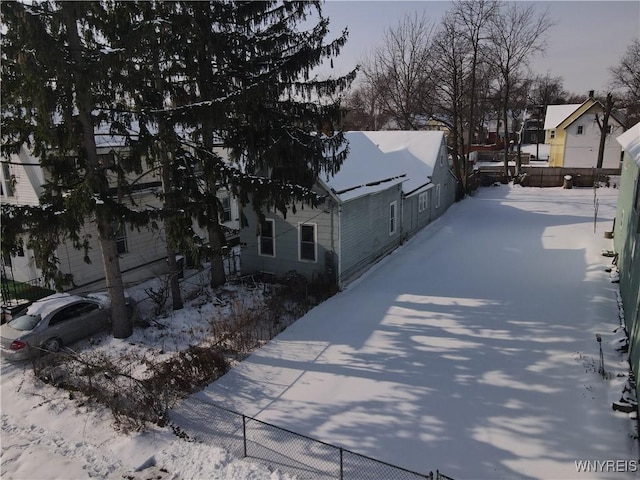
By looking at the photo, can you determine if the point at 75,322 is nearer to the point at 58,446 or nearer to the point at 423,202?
the point at 58,446

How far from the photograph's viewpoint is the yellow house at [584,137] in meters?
47.5

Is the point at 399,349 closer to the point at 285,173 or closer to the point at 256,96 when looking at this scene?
the point at 285,173

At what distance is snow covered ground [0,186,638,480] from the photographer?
7.35 m

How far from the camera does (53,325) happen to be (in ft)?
38.3

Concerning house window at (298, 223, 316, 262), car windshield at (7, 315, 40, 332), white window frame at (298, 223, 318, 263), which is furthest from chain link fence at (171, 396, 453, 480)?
house window at (298, 223, 316, 262)

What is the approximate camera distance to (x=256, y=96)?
1186 cm

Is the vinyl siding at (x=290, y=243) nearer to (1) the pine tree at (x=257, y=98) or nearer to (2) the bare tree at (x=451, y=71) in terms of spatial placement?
(1) the pine tree at (x=257, y=98)

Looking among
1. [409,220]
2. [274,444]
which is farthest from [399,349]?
[409,220]

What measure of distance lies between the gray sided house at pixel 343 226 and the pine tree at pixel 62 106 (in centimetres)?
551

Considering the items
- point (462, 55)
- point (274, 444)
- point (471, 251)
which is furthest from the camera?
point (462, 55)

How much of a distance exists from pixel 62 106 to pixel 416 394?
10021 mm

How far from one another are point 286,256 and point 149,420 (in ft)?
28.0

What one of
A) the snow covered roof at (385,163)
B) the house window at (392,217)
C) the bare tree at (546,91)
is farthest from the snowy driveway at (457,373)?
the bare tree at (546,91)

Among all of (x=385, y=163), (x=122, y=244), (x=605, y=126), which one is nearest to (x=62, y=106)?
(x=122, y=244)
